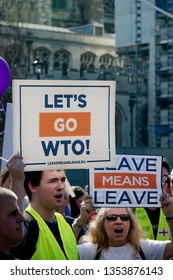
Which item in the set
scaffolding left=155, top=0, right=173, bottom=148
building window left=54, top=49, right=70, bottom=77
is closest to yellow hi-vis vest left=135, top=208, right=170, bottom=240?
scaffolding left=155, top=0, right=173, bottom=148

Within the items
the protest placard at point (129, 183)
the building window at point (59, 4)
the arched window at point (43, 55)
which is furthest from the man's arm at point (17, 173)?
the building window at point (59, 4)

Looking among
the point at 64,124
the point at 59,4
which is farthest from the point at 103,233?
the point at 59,4

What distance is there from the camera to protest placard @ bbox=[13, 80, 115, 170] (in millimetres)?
4973

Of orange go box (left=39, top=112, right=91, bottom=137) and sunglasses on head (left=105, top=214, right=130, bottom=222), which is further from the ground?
orange go box (left=39, top=112, right=91, bottom=137)

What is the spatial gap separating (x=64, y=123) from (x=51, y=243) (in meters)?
0.61

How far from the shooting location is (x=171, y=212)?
17.6ft

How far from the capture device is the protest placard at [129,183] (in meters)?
5.70

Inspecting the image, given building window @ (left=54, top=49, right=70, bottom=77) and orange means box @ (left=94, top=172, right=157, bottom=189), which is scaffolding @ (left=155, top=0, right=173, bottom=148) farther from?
orange means box @ (left=94, top=172, right=157, bottom=189)

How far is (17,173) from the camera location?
4.75 metres

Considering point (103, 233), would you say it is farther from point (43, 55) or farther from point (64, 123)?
point (43, 55)

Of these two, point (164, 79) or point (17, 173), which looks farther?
point (164, 79)

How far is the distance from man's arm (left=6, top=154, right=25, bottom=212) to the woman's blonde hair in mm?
1012

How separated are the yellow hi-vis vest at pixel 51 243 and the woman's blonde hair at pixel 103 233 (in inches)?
21.7

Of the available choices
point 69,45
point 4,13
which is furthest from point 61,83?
point 69,45
